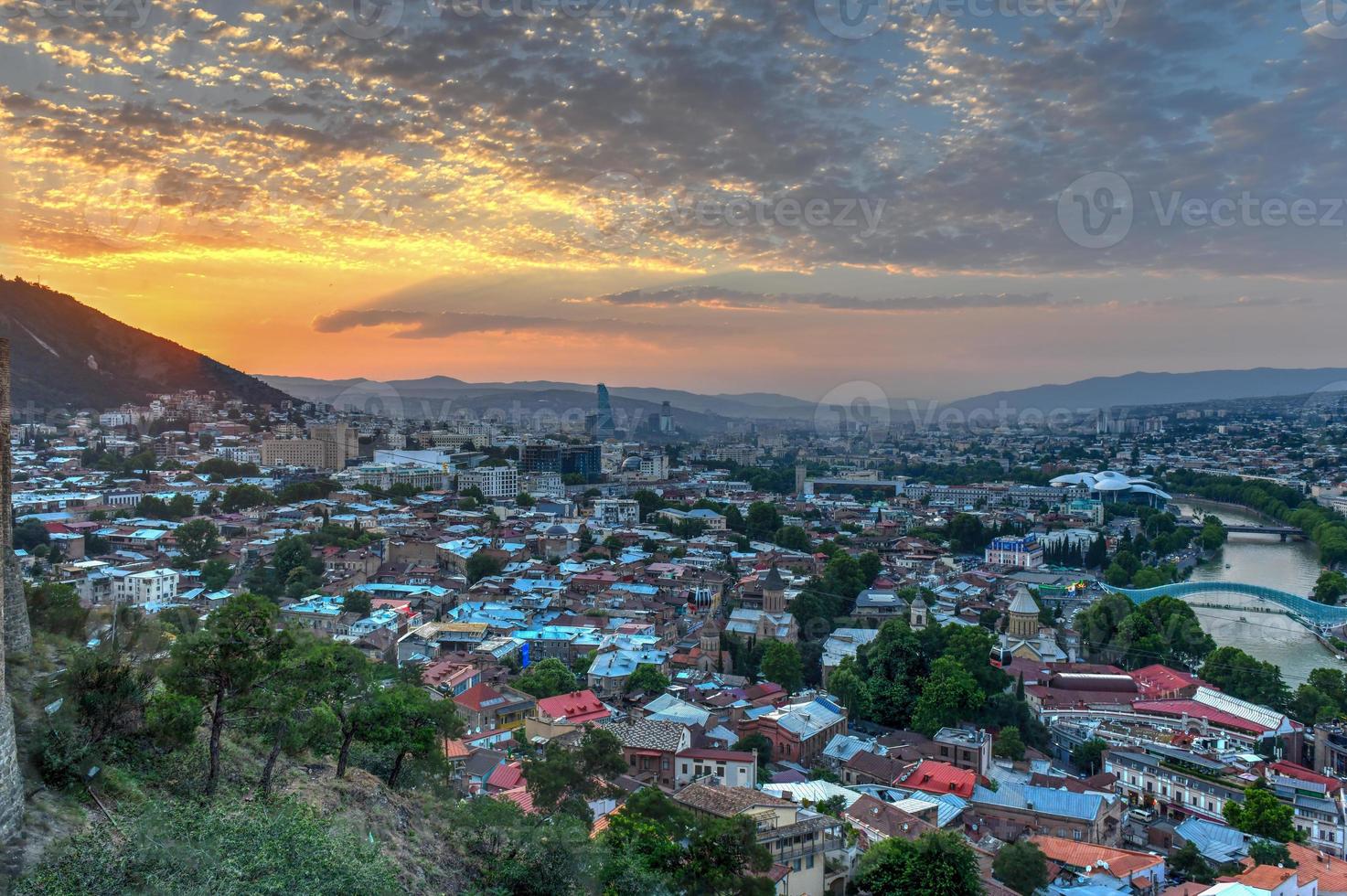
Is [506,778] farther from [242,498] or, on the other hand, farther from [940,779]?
[242,498]

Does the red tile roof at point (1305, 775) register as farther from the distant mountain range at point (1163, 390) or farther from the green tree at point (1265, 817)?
the distant mountain range at point (1163, 390)

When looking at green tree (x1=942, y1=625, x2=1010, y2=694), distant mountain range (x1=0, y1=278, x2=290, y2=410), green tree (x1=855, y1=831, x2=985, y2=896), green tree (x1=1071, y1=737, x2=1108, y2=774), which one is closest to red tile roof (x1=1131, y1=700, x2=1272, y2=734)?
green tree (x1=1071, y1=737, x2=1108, y2=774)

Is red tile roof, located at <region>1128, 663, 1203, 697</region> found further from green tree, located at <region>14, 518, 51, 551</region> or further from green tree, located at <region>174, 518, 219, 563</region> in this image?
green tree, located at <region>14, 518, 51, 551</region>

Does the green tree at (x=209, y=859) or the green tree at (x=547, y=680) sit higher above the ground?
the green tree at (x=209, y=859)

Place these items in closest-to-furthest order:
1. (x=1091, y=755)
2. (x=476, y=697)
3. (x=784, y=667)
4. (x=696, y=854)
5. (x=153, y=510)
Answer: (x=696, y=854) < (x=476, y=697) < (x=1091, y=755) < (x=784, y=667) < (x=153, y=510)

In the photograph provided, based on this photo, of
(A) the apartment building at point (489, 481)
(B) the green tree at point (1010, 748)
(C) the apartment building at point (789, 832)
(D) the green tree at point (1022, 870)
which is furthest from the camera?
(A) the apartment building at point (489, 481)

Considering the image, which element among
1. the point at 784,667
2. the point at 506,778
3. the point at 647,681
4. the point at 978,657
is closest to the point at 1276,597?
the point at 978,657

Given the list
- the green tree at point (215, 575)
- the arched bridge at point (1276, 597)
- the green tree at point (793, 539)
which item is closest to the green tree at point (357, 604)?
the green tree at point (215, 575)
